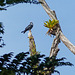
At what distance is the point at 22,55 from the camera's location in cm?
317

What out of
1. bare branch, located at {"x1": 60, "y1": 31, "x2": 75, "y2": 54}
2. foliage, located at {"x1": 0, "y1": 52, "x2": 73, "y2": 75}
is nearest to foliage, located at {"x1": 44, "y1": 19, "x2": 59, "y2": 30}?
bare branch, located at {"x1": 60, "y1": 31, "x2": 75, "y2": 54}

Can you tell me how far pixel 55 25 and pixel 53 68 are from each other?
815 centimetres

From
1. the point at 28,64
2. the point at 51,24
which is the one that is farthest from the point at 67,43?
the point at 28,64

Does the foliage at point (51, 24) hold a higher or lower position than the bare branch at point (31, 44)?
higher

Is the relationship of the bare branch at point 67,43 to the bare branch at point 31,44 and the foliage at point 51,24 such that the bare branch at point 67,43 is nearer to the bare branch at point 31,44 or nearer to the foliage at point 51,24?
the foliage at point 51,24

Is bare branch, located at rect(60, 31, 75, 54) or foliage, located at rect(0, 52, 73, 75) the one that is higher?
bare branch, located at rect(60, 31, 75, 54)

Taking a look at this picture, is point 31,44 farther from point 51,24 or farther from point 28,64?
point 28,64

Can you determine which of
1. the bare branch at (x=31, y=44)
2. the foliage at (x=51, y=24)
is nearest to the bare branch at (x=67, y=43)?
the foliage at (x=51, y=24)

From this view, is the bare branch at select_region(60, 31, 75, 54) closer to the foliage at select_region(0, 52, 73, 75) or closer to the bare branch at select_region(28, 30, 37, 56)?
the bare branch at select_region(28, 30, 37, 56)

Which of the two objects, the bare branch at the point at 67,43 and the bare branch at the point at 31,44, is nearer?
the bare branch at the point at 67,43

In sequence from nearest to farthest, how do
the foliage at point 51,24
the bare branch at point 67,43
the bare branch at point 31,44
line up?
the bare branch at point 67,43 < the bare branch at point 31,44 < the foliage at point 51,24

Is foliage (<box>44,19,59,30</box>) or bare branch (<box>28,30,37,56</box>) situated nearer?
bare branch (<box>28,30,37,56</box>)

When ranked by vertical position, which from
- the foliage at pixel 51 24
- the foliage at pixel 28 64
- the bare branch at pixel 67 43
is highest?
the foliage at pixel 51 24

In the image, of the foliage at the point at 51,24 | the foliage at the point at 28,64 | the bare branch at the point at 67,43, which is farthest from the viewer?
the foliage at the point at 51,24
